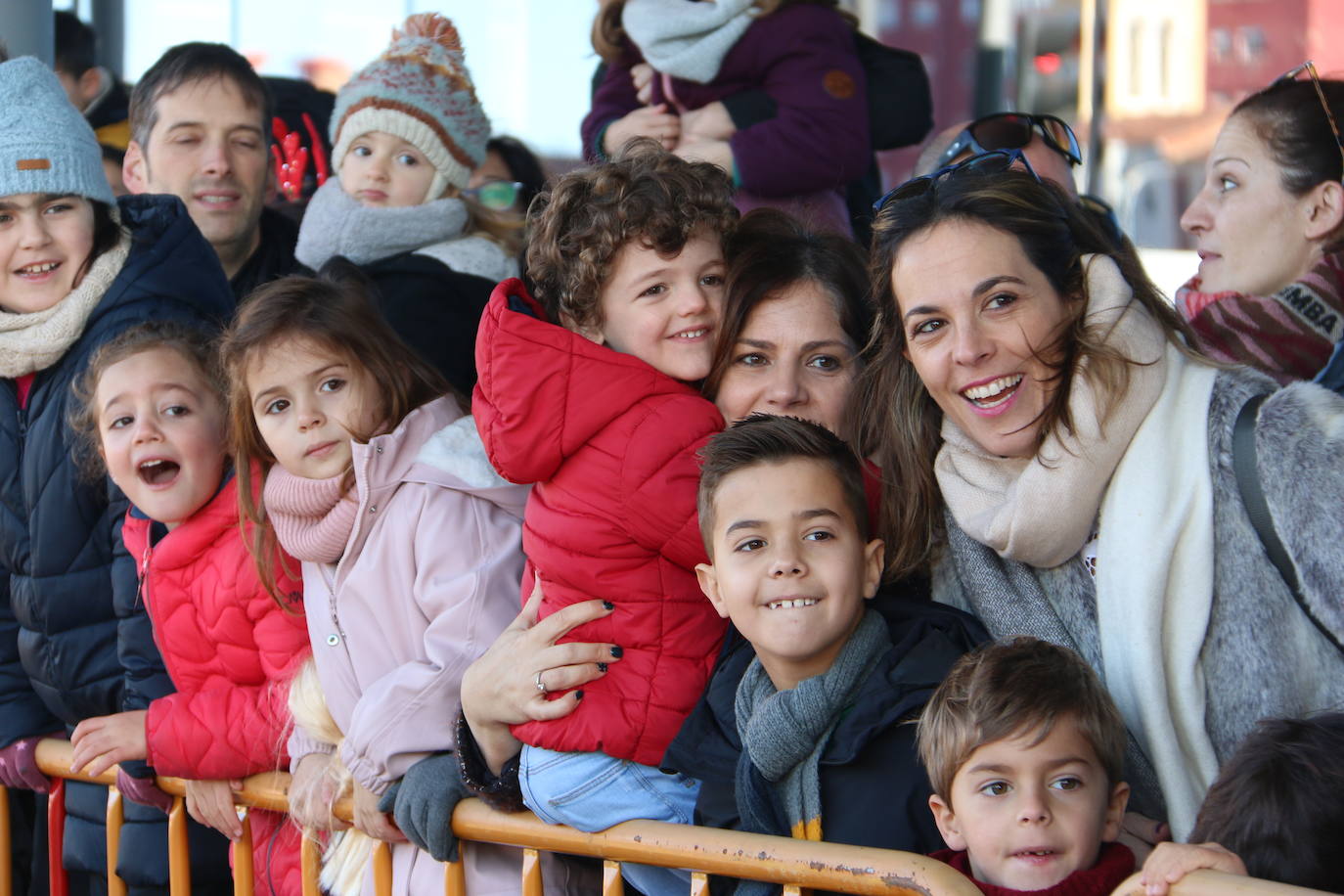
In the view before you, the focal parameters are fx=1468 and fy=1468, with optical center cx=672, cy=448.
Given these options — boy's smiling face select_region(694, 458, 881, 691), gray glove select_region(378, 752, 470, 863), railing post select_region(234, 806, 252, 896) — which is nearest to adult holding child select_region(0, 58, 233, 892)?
railing post select_region(234, 806, 252, 896)

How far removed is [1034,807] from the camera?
2.14m

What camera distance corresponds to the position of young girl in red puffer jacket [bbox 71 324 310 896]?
328 cm

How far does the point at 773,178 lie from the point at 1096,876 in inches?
85.7

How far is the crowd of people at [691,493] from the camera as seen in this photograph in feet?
7.62

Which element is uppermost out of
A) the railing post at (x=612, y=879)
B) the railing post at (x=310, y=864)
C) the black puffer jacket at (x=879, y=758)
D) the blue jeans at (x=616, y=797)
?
the black puffer jacket at (x=879, y=758)

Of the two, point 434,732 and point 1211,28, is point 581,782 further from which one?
point 1211,28

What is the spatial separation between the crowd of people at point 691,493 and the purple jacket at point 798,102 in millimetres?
11

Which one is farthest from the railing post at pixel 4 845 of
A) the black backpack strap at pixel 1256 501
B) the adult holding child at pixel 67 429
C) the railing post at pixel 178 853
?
the black backpack strap at pixel 1256 501

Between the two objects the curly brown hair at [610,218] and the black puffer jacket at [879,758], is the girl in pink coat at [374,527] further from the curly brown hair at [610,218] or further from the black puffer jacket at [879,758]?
the black puffer jacket at [879,758]

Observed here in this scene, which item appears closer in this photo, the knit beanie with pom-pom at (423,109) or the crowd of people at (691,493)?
the crowd of people at (691,493)

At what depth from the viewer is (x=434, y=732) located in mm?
2930

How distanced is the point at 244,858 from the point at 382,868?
45 centimetres

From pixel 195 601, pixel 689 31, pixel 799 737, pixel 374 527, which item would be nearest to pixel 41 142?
pixel 195 601

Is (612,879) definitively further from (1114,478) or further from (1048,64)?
(1048,64)
